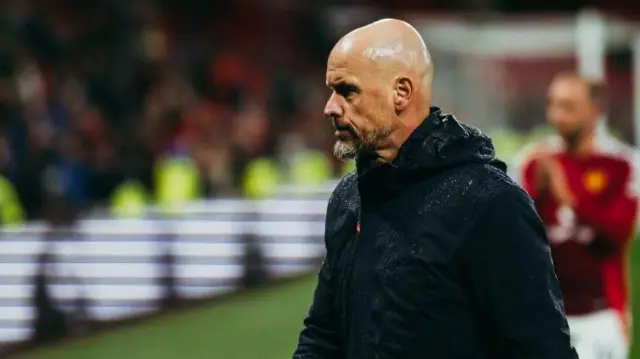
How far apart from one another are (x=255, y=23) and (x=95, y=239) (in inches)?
537

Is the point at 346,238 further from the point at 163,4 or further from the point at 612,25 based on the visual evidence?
the point at 612,25

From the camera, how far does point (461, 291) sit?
10.1 ft

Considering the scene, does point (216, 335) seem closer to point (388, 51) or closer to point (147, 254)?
point (147, 254)

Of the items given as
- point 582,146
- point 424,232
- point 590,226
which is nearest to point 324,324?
point 424,232

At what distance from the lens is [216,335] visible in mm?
10953

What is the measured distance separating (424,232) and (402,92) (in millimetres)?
331

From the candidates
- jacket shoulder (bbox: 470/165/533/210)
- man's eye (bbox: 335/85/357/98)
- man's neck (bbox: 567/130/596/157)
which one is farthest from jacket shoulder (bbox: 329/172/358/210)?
man's neck (bbox: 567/130/596/157)

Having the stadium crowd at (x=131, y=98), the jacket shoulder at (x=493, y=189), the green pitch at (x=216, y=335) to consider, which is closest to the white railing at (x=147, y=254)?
the green pitch at (x=216, y=335)

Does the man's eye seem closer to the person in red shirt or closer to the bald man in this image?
the bald man

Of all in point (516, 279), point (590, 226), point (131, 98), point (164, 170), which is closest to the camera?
point (516, 279)

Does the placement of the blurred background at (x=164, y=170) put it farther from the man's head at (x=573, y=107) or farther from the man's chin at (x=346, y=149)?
the man's chin at (x=346, y=149)

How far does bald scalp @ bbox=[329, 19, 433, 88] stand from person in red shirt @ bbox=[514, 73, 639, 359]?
2593 mm

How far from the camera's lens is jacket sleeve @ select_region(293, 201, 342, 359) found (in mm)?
3443

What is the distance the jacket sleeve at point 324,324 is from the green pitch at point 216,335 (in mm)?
6178
